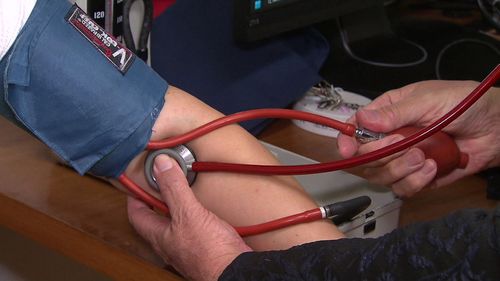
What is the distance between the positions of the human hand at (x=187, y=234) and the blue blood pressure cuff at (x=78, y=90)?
0.05 meters

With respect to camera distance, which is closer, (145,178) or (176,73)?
(145,178)

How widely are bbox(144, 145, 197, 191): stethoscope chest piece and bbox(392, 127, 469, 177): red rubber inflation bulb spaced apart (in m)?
0.23

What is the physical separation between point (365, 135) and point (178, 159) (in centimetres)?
19

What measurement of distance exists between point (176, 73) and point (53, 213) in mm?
292

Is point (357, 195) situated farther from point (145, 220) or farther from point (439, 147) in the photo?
point (145, 220)

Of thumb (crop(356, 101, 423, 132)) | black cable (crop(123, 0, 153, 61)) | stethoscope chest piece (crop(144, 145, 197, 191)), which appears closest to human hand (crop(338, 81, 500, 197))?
thumb (crop(356, 101, 423, 132))

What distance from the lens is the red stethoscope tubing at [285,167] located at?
0.72 metres

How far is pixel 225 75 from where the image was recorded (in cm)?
109

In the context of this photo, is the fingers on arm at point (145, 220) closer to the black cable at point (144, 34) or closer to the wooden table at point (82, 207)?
the wooden table at point (82, 207)

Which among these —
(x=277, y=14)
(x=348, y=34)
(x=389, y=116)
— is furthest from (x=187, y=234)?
(x=348, y=34)

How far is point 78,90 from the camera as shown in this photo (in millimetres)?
733

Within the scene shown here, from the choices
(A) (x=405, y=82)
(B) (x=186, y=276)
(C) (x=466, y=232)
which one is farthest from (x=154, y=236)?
(A) (x=405, y=82)

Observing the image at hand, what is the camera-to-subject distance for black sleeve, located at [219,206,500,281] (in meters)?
0.52

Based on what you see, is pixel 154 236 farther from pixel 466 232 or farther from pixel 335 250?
pixel 466 232
